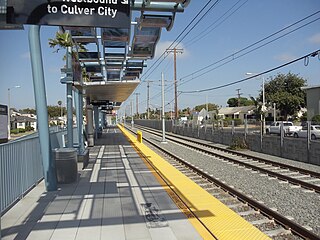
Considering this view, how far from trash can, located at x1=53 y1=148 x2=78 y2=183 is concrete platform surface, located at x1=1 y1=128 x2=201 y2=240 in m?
0.23

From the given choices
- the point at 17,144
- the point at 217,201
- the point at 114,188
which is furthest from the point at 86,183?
the point at 217,201

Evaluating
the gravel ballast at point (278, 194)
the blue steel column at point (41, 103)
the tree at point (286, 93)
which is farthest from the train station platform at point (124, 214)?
the tree at point (286, 93)

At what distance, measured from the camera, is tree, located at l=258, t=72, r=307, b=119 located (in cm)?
6106

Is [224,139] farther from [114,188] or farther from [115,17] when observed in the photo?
[115,17]

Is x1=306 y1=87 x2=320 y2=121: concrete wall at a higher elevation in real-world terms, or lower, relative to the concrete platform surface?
higher

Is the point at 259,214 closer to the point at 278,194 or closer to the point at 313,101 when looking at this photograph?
the point at 278,194

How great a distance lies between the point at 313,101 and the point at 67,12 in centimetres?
4757

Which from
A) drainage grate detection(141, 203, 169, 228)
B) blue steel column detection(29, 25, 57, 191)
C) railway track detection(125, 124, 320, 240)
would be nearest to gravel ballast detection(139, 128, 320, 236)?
railway track detection(125, 124, 320, 240)

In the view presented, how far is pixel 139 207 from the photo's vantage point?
6570 mm

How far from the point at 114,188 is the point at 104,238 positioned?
3.71 m

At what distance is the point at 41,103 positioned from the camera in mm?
7797

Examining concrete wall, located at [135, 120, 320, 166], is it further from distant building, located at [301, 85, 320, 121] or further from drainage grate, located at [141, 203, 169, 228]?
distant building, located at [301, 85, 320, 121]

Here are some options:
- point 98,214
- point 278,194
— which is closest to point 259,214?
point 278,194

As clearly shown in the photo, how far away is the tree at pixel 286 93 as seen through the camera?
200ft
